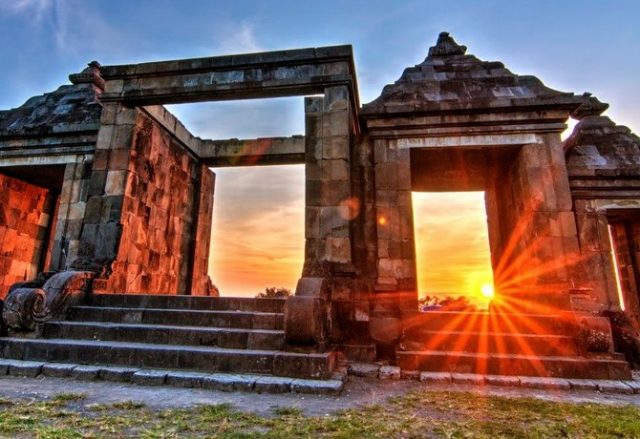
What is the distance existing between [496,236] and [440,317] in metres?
4.23

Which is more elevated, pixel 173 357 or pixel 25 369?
pixel 173 357

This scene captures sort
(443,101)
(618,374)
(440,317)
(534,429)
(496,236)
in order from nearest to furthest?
(534,429) < (618,374) < (440,317) < (443,101) < (496,236)

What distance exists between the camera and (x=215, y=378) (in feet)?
14.9

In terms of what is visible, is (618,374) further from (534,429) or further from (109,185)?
(109,185)

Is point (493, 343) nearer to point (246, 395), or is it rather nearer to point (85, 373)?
point (246, 395)

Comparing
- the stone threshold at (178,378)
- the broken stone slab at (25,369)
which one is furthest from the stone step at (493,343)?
the broken stone slab at (25,369)

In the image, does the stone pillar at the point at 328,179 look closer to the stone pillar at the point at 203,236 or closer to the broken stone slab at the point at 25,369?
the broken stone slab at the point at 25,369

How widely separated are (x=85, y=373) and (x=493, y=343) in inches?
238

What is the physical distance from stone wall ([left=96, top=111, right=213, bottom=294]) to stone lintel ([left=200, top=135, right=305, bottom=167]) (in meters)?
0.67

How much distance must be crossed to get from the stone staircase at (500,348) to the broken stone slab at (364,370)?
1.83 feet

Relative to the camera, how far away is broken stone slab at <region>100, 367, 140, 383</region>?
467 centimetres

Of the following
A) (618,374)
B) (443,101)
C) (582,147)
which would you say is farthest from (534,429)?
(582,147)

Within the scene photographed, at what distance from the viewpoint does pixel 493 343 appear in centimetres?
614

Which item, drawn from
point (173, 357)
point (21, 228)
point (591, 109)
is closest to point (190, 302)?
point (173, 357)
